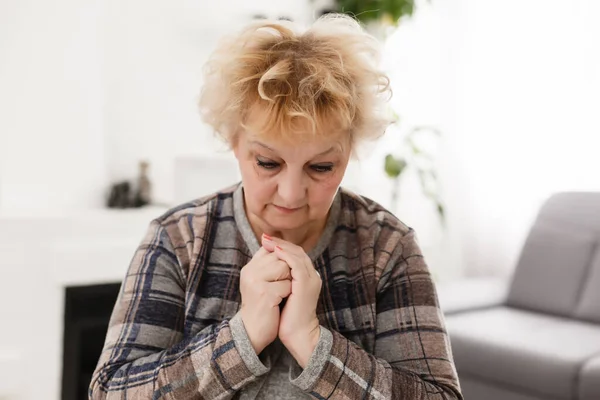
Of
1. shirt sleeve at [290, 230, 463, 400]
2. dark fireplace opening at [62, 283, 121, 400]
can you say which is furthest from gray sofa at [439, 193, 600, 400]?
shirt sleeve at [290, 230, 463, 400]

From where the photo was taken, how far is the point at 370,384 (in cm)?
101

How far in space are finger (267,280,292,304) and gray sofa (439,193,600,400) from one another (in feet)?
5.42

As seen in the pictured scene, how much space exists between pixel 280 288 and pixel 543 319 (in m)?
2.29

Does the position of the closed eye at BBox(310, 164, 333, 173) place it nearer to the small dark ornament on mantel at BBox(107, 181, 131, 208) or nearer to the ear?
the ear

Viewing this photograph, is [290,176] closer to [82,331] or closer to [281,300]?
[281,300]

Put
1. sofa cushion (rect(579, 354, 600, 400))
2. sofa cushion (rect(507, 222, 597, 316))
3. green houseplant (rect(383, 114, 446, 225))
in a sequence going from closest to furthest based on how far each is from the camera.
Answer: sofa cushion (rect(579, 354, 600, 400)) → sofa cushion (rect(507, 222, 597, 316)) → green houseplant (rect(383, 114, 446, 225))

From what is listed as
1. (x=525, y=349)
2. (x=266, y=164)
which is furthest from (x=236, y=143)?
(x=525, y=349)

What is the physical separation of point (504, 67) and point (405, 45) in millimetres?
582

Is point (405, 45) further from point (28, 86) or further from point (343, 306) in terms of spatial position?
point (343, 306)

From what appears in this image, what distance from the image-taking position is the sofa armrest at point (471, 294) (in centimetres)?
307

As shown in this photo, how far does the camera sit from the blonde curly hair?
40.3 inches

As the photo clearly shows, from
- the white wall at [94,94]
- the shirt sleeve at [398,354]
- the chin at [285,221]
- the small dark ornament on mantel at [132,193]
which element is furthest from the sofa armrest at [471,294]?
the chin at [285,221]

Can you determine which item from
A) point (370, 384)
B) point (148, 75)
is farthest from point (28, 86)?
point (370, 384)

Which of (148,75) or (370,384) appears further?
(148,75)
